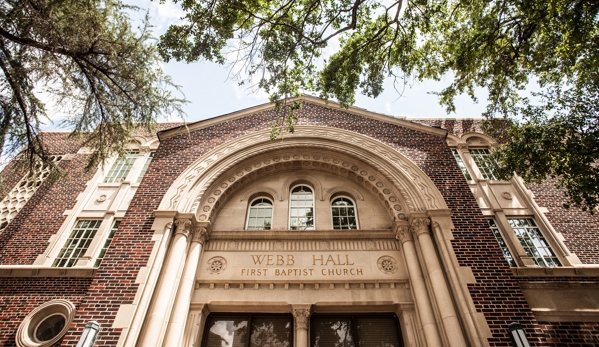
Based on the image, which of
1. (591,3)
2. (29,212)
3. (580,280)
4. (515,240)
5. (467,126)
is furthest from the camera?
(467,126)

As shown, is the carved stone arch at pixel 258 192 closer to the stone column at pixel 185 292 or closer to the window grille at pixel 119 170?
the stone column at pixel 185 292

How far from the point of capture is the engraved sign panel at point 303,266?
344 inches

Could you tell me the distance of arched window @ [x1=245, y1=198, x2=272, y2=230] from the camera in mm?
10445

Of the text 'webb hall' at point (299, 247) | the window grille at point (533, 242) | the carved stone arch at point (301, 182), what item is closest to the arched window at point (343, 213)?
the text 'webb hall' at point (299, 247)

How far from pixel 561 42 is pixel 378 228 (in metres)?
8.29

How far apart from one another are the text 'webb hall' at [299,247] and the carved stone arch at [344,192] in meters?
0.10

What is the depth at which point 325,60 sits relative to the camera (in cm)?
1048

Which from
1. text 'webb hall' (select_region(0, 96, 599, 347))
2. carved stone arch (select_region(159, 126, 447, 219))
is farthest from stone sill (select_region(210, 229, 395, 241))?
carved stone arch (select_region(159, 126, 447, 219))

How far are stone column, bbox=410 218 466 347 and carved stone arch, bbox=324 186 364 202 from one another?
7.68 ft

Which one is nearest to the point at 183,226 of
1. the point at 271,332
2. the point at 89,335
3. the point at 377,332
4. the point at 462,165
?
the point at 89,335

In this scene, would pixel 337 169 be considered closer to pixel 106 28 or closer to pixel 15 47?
pixel 106 28

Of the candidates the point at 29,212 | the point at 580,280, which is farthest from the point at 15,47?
the point at 580,280

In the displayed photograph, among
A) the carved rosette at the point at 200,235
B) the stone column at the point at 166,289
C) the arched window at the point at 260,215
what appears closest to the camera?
the stone column at the point at 166,289

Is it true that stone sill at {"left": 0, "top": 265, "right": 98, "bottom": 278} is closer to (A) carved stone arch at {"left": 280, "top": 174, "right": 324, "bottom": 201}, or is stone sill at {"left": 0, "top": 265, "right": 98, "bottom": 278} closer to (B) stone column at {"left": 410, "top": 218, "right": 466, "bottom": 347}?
(A) carved stone arch at {"left": 280, "top": 174, "right": 324, "bottom": 201}
